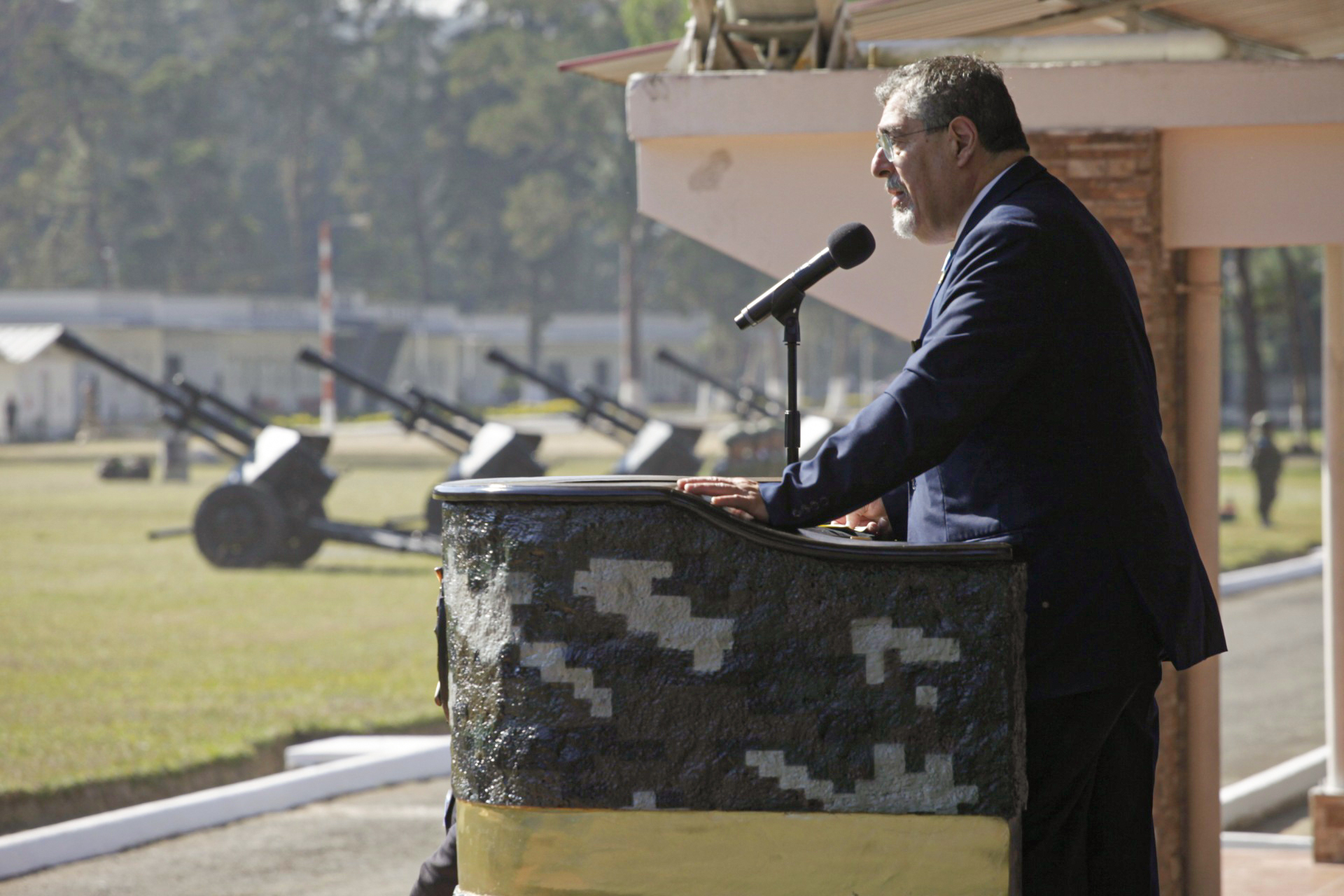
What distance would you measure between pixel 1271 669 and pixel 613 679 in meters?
9.53

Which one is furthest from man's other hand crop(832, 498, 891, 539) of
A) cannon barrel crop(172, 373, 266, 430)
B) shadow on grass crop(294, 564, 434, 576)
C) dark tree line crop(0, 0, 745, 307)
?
dark tree line crop(0, 0, 745, 307)

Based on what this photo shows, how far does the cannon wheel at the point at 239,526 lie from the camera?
52.9 ft

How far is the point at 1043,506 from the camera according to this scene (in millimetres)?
2354

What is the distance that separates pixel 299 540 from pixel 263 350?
43.8 m

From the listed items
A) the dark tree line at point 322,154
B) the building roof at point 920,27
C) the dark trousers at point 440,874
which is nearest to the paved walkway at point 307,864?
the dark trousers at point 440,874

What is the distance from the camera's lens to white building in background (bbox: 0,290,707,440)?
155 ft

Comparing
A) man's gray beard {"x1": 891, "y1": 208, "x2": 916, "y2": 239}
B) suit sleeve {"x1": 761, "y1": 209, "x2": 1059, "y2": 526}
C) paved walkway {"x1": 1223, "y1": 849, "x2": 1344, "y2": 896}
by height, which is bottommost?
paved walkway {"x1": 1223, "y1": 849, "x2": 1344, "y2": 896}

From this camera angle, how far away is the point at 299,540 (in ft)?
54.0

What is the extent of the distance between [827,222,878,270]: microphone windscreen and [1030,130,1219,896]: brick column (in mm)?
1635

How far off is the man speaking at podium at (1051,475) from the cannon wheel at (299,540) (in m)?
14.4

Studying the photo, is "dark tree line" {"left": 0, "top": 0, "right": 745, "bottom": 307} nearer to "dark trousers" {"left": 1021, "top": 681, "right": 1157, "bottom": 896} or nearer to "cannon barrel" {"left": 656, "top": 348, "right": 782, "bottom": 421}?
"cannon barrel" {"left": 656, "top": 348, "right": 782, "bottom": 421}

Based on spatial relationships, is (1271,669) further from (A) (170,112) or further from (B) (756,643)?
(A) (170,112)

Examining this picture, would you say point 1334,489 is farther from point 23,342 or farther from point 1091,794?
point 23,342

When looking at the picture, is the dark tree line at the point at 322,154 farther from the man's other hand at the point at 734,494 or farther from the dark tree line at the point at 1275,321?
the man's other hand at the point at 734,494
